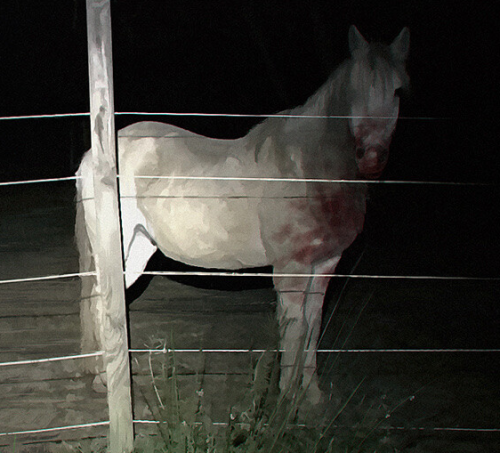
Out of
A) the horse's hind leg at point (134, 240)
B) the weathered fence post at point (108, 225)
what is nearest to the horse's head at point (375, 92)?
the weathered fence post at point (108, 225)

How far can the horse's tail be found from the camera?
1.78m

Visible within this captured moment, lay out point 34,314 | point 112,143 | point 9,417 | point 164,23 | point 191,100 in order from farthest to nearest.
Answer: point 191,100
point 164,23
point 34,314
point 9,417
point 112,143

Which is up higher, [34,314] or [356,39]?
[356,39]

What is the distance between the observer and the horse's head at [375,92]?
1.41m

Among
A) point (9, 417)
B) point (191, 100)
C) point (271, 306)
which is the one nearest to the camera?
point (9, 417)

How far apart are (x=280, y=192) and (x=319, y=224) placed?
0.70 feet

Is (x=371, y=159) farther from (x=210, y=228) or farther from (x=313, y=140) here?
(x=210, y=228)

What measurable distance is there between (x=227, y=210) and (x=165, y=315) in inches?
46.1

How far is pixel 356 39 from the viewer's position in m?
1.44

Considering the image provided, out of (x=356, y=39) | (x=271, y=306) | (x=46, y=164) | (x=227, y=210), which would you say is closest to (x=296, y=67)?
(x=356, y=39)

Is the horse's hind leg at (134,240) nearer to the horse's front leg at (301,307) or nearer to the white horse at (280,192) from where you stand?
the white horse at (280,192)

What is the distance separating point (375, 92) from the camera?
55.4 inches

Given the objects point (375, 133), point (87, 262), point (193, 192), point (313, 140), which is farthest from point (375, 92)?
point (87, 262)

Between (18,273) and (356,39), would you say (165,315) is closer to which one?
(18,273)
